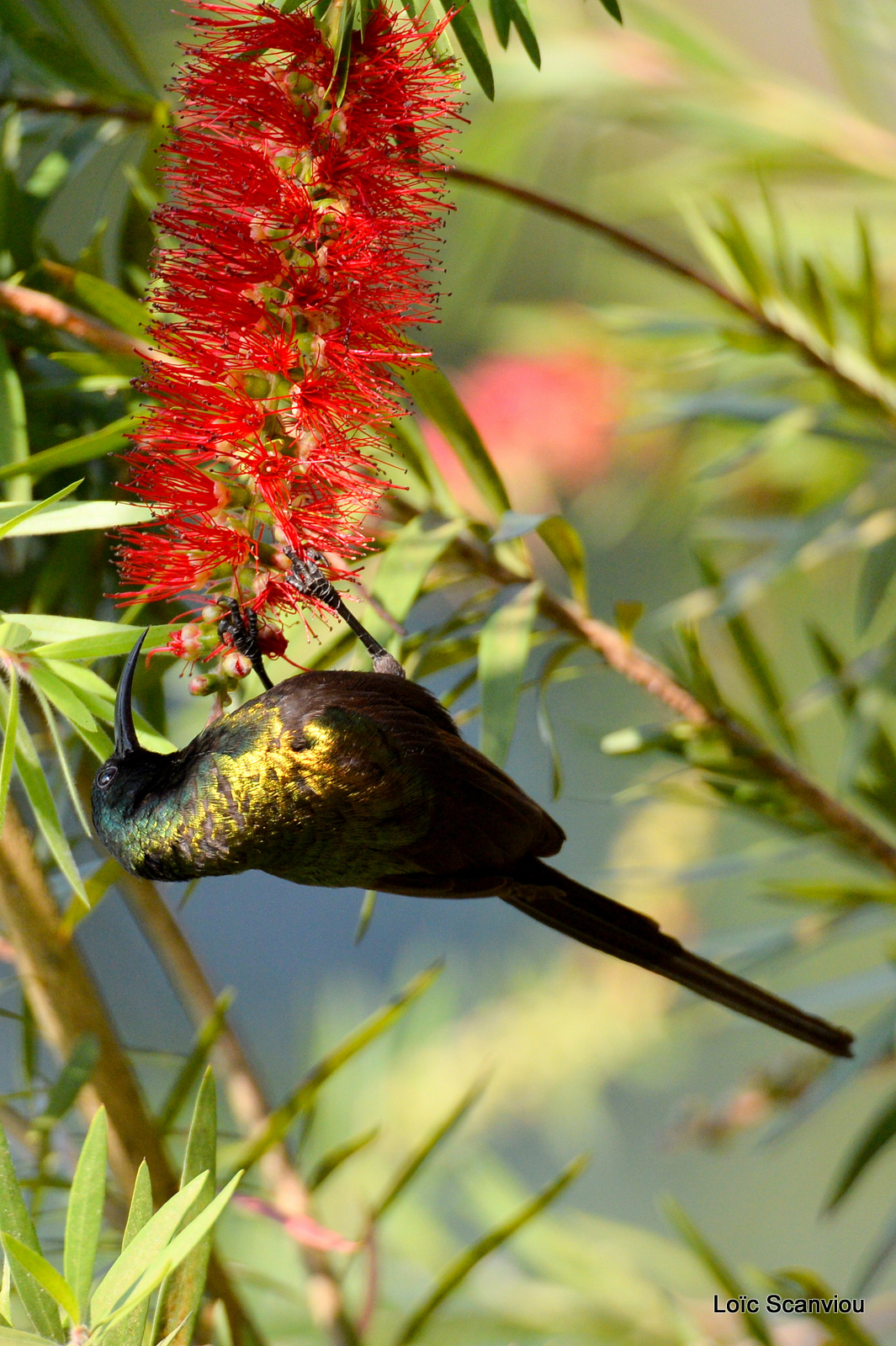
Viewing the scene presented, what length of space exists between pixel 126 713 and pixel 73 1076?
0.56 ft

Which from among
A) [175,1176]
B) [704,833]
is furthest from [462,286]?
[175,1176]

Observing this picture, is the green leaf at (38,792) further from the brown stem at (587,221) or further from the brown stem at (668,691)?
the brown stem at (587,221)

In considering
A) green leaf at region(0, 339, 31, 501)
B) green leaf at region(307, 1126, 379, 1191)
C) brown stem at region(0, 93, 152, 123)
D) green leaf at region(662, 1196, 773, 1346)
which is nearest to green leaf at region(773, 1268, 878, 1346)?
green leaf at region(662, 1196, 773, 1346)

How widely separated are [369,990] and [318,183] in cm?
135

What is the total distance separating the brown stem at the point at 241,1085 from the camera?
639 millimetres

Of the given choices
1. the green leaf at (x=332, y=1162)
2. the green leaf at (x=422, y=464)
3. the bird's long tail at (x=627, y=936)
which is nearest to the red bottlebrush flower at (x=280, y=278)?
the green leaf at (x=422, y=464)

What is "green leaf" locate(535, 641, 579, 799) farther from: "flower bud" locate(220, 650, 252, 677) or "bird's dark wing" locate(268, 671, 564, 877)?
"flower bud" locate(220, 650, 252, 677)

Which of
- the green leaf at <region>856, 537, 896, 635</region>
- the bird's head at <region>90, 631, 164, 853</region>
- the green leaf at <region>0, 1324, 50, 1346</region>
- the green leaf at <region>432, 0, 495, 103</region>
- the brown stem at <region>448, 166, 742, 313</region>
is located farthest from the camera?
the green leaf at <region>856, 537, 896, 635</region>

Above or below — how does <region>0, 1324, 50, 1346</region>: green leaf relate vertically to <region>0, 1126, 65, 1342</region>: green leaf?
above

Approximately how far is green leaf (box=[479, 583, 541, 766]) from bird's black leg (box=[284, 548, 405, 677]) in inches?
1.7

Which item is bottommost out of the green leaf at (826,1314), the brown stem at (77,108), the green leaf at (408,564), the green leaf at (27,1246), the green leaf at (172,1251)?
the green leaf at (826,1314)

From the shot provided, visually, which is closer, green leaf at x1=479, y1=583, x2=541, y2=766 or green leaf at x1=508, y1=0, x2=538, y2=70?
green leaf at x1=508, y1=0, x2=538, y2=70

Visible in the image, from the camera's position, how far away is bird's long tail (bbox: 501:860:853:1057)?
615mm

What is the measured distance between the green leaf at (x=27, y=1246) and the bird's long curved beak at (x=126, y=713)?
0.17 meters
